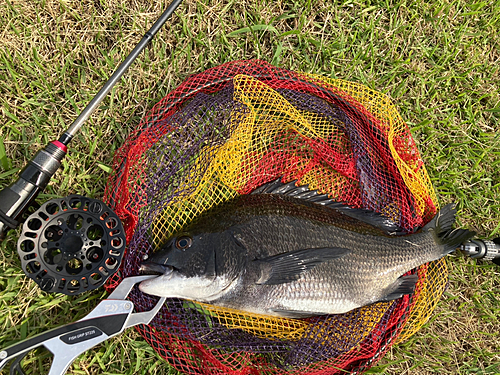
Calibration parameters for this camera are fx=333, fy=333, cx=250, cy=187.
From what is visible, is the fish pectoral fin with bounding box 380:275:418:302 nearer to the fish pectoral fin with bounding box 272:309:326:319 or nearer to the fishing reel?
the fish pectoral fin with bounding box 272:309:326:319

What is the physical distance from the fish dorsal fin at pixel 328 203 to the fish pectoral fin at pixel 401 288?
0.40 m

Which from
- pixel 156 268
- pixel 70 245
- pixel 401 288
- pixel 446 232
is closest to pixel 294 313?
pixel 401 288

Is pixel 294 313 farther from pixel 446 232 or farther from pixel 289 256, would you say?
pixel 446 232

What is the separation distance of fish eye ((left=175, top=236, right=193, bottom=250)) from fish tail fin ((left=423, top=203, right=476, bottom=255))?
2.01 m

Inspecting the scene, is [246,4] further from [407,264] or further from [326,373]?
[326,373]

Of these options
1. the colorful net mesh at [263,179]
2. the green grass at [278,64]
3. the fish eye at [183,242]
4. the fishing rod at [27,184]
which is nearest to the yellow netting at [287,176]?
the colorful net mesh at [263,179]

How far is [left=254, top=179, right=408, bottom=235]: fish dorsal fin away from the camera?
9.36ft

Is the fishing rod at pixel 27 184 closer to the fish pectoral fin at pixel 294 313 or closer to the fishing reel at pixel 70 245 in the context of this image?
the fishing reel at pixel 70 245

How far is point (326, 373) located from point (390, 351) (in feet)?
2.56

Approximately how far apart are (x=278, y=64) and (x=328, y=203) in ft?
4.88

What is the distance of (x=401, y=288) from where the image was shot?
108 inches

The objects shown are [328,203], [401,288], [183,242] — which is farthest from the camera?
[328,203]

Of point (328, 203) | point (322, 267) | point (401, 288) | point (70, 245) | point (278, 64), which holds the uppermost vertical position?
point (278, 64)

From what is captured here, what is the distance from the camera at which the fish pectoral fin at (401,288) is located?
272 cm
